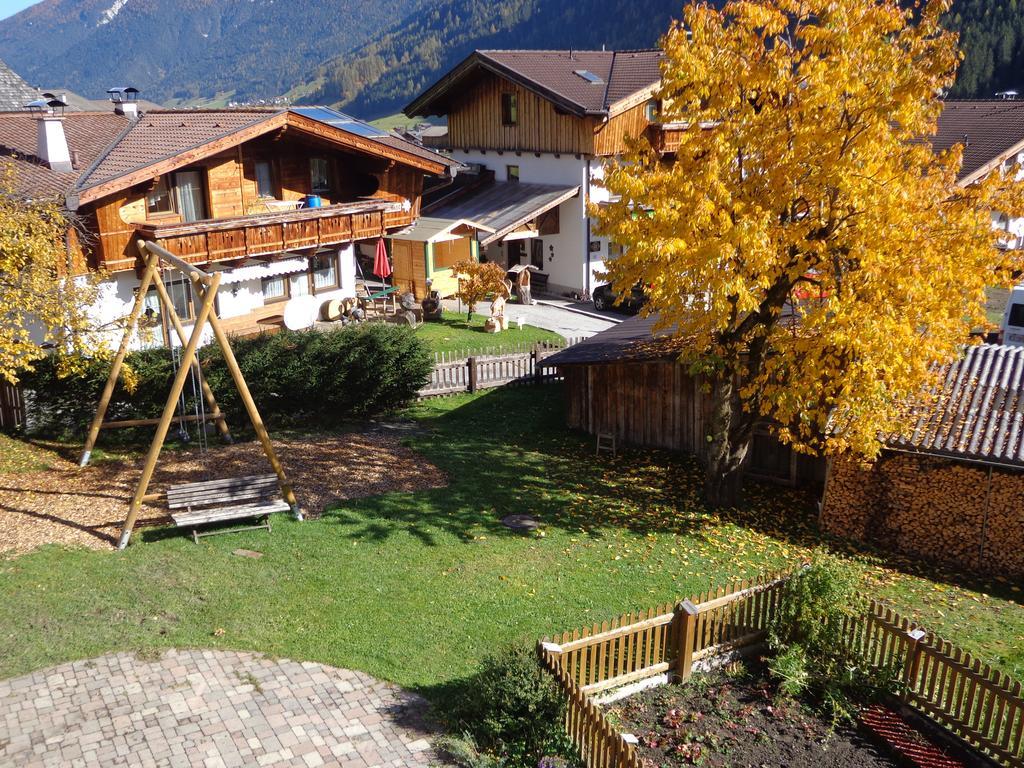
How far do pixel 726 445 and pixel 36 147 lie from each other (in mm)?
18788

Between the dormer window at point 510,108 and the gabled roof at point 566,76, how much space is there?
Result: 101 centimetres

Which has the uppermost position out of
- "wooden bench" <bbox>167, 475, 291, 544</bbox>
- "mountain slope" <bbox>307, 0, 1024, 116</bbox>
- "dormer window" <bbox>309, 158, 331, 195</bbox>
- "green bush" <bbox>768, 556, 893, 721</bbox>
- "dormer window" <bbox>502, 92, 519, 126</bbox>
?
"mountain slope" <bbox>307, 0, 1024, 116</bbox>

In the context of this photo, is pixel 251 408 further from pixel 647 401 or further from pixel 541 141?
pixel 541 141

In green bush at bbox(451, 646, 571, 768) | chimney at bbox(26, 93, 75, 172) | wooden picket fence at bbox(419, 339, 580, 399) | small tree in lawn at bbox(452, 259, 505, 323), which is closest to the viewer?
green bush at bbox(451, 646, 571, 768)

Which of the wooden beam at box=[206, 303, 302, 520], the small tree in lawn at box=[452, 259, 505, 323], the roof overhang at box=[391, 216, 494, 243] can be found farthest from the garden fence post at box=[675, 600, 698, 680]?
the roof overhang at box=[391, 216, 494, 243]

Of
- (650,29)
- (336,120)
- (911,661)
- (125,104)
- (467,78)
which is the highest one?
(650,29)

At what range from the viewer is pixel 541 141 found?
36.7 m

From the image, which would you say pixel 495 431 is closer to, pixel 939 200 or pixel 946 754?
pixel 939 200

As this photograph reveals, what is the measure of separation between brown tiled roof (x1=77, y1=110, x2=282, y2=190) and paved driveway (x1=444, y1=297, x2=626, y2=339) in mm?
11069

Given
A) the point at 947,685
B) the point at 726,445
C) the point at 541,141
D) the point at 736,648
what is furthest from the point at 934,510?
the point at 541,141

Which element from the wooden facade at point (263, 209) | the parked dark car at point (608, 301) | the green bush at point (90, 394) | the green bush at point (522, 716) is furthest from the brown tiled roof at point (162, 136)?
the green bush at point (522, 716)

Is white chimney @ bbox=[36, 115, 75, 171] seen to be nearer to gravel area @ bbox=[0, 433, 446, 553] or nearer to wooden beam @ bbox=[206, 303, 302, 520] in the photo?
gravel area @ bbox=[0, 433, 446, 553]

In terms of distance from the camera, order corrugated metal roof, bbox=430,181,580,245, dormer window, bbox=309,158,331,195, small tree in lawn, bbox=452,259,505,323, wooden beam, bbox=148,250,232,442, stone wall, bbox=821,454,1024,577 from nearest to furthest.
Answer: stone wall, bbox=821,454,1024,577
wooden beam, bbox=148,250,232,442
dormer window, bbox=309,158,331,195
small tree in lawn, bbox=452,259,505,323
corrugated metal roof, bbox=430,181,580,245

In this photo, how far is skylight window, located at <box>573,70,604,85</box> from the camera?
3716 centimetres
